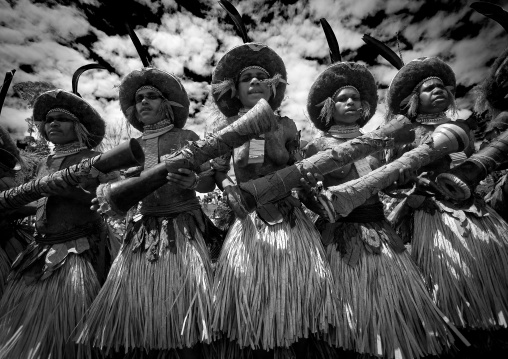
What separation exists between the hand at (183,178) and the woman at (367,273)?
3.70 ft

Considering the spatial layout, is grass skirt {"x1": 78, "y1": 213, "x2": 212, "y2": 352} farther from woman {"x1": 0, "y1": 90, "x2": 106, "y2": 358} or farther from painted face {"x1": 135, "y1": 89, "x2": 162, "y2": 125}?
painted face {"x1": 135, "y1": 89, "x2": 162, "y2": 125}

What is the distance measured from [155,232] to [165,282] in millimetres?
381

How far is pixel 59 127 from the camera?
266 centimetres

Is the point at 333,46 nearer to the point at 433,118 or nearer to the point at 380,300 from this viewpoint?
the point at 433,118

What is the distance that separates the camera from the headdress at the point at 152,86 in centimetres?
245

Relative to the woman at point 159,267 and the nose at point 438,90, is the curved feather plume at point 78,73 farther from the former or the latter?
the nose at point 438,90

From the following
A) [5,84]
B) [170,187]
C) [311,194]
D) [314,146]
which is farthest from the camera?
[5,84]

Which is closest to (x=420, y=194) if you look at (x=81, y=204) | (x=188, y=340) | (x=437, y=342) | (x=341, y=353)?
(x=437, y=342)

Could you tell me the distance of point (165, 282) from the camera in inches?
76.3

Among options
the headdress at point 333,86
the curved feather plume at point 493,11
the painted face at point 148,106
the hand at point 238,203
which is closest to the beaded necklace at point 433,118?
the headdress at point 333,86

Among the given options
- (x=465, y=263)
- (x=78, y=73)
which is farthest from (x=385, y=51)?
(x=78, y=73)

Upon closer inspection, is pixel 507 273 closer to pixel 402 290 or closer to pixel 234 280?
pixel 402 290

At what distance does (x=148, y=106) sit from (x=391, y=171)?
1.96 meters

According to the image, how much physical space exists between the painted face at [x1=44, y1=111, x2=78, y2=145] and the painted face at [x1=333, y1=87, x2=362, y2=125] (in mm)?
2508
